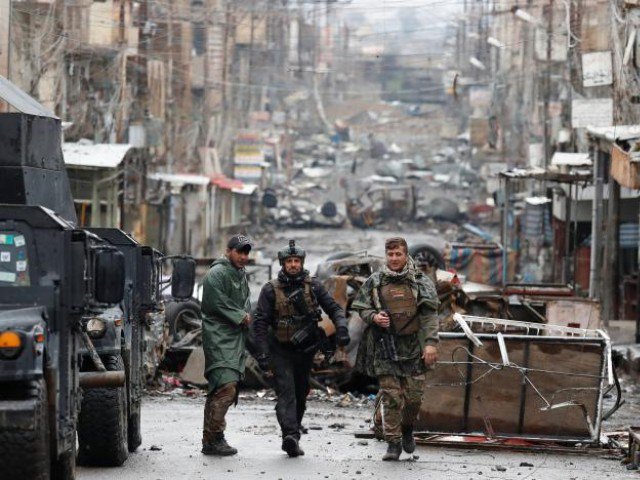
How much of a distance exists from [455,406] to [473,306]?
22.5ft

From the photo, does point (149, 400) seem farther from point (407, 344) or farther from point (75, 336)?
point (75, 336)

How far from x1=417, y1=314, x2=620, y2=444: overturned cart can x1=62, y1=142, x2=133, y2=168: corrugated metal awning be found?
2254 cm

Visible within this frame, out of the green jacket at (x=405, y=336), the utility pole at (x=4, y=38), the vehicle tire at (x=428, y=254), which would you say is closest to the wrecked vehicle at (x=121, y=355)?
the green jacket at (x=405, y=336)

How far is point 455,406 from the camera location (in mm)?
12820

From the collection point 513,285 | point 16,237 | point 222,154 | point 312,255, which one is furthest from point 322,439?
point 222,154

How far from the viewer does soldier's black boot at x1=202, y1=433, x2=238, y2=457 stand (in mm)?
11961

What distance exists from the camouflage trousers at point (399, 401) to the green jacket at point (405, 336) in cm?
7

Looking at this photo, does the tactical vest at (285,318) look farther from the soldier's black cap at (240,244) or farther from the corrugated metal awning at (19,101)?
the corrugated metal awning at (19,101)

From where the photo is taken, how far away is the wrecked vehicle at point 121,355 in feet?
35.7

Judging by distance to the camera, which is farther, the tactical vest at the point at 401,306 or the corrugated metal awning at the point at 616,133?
the corrugated metal awning at the point at 616,133

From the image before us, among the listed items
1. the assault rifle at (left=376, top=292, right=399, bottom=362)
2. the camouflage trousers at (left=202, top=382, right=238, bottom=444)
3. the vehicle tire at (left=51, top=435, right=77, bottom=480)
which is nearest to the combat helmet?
the assault rifle at (left=376, top=292, right=399, bottom=362)

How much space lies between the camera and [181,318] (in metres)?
23.2

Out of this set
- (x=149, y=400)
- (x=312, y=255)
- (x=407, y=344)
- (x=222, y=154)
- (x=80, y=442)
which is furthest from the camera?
(x=222, y=154)

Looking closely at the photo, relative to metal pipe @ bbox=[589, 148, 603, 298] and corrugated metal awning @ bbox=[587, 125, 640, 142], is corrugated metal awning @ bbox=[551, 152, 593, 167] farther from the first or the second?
corrugated metal awning @ bbox=[587, 125, 640, 142]
